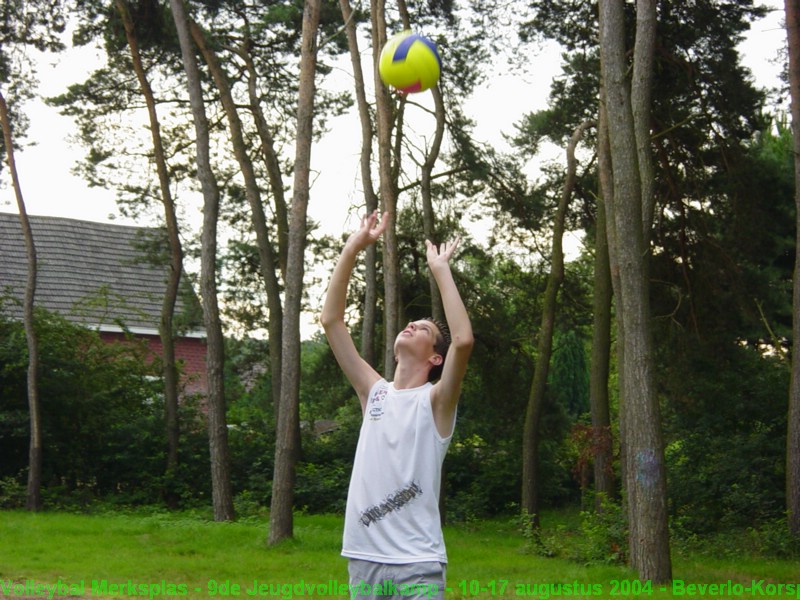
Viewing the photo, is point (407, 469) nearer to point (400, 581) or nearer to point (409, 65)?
point (400, 581)

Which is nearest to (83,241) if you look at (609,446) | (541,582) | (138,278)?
(138,278)

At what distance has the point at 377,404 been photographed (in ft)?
13.4

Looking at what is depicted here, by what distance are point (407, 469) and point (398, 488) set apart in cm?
8

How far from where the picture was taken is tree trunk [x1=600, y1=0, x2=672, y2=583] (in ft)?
34.2

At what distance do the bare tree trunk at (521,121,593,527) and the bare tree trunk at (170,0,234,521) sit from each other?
5.65 meters

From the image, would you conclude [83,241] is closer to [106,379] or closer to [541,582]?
[106,379]

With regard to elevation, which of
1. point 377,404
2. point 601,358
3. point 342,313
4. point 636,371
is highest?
point 601,358

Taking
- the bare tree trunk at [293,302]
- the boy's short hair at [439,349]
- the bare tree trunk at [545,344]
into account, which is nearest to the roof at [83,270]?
the bare tree trunk at [545,344]

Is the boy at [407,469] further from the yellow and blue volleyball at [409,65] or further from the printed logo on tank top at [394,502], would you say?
the yellow and blue volleyball at [409,65]

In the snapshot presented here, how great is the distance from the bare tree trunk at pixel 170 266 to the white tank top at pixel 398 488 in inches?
679

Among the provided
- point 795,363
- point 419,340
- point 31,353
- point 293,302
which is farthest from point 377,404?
point 31,353

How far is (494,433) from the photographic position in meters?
23.6

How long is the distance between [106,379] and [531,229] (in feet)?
31.5

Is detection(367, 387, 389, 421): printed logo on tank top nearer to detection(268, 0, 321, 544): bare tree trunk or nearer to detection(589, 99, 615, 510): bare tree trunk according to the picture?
detection(268, 0, 321, 544): bare tree trunk
